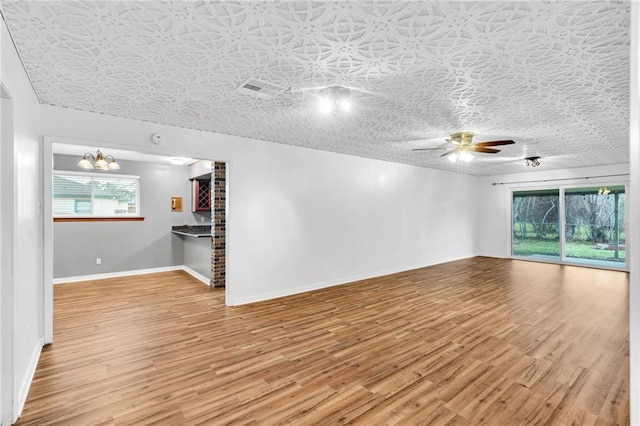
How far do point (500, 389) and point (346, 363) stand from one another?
1.21 m

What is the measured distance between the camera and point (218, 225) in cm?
514

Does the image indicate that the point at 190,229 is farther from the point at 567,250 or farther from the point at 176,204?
the point at 567,250

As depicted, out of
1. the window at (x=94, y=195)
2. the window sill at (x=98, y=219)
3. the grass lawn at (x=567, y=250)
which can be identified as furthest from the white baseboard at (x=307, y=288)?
the grass lawn at (x=567, y=250)

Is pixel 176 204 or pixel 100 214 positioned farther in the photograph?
pixel 176 204

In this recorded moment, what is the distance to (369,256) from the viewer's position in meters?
6.11

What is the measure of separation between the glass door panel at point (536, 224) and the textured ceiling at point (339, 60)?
186 inches

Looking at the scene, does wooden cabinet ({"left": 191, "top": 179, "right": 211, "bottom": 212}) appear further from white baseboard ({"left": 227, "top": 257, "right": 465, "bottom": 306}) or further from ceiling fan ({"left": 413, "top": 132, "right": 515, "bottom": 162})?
ceiling fan ({"left": 413, "top": 132, "right": 515, "bottom": 162})

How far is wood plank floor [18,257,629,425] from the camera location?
210 cm

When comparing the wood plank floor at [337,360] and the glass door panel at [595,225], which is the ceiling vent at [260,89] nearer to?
the wood plank floor at [337,360]

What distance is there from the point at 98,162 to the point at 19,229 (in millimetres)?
3409

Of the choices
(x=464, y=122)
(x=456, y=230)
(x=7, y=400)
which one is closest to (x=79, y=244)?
(x=7, y=400)

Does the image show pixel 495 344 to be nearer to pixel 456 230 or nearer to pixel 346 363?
pixel 346 363

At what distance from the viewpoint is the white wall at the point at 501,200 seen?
748 cm

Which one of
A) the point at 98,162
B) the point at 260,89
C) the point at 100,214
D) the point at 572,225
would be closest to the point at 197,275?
the point at 100,214
